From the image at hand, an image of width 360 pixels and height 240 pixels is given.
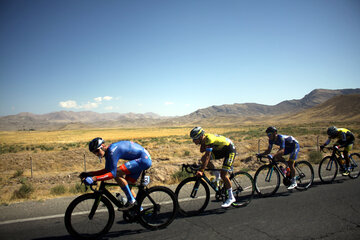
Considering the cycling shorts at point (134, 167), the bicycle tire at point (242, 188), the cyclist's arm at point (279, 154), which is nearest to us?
the cycling shorts at point (134, 167)

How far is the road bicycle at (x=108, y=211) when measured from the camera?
145 inches

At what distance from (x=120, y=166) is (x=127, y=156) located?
25 cm

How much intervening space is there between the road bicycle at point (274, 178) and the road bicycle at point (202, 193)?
1.71 feet

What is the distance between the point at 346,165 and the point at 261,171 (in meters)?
3.61

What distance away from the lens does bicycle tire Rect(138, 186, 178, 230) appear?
13.3 feet

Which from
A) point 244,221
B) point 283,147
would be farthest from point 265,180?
point 244,221

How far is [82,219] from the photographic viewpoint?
145 inches

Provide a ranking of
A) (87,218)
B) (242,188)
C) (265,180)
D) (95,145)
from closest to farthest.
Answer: (95,145) < (87,218) < (242,188) < (265,180)

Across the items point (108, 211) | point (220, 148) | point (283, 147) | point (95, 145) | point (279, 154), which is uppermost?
point (95, 145)

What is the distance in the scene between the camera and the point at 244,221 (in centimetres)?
430

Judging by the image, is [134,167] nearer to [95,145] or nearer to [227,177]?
[95,145]

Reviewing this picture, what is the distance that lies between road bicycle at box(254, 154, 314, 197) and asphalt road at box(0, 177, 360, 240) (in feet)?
1.66

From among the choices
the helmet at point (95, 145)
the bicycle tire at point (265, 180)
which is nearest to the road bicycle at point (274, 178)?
the bicycle tire at point (265, 180)

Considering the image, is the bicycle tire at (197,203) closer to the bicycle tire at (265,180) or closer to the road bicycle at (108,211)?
the road bicycle at (108,211)
